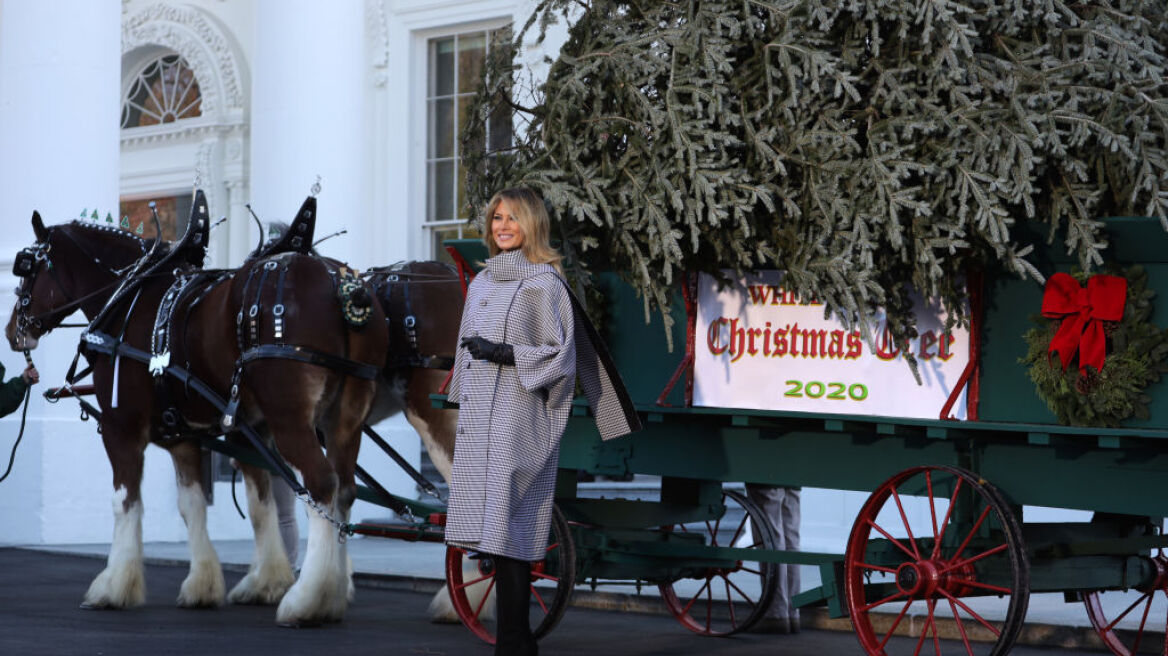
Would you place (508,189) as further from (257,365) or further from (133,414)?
(133,414)

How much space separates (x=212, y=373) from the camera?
25.4 feet

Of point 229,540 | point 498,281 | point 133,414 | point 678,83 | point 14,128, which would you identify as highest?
point 14,128

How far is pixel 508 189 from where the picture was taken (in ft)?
18.4

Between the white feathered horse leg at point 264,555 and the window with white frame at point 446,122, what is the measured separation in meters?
6.15

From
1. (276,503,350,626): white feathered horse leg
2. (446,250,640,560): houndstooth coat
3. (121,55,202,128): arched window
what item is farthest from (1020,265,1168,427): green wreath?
(121,55,202,128): arched window

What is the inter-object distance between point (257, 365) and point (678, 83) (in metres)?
2.65

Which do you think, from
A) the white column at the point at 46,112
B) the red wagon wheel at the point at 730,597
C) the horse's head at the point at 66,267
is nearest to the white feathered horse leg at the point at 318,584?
the red wagon wheel at the point at 730,597

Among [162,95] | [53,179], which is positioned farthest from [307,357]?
[162,95]

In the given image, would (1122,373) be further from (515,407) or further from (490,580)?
(490,580)

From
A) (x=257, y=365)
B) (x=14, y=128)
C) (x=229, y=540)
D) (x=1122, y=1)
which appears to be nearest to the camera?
(x=1122, y=1)

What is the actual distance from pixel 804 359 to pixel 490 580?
2013 mm

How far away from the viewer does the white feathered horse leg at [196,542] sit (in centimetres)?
820

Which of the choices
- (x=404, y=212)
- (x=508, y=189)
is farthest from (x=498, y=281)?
(x=404, y=212)

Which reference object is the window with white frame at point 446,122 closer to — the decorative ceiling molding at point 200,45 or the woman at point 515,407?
the decorative ceiling molding at point 200,45
